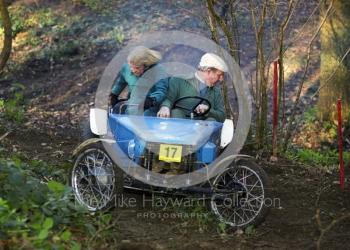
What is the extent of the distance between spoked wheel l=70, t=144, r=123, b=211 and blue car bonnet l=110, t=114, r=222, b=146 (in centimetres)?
39

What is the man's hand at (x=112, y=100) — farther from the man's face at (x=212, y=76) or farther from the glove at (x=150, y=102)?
the man's face at (x=212, y=76)

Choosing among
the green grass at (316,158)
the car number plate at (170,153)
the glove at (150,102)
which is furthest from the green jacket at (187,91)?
the green grass at (316,158)

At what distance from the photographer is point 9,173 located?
454 cm

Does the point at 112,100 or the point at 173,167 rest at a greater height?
the point at 112,100

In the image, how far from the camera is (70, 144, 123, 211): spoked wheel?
20.1 feet

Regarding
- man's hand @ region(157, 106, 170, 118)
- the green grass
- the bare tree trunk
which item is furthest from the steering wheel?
the bare tree trunk

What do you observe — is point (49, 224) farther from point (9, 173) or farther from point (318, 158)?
point (318, 158)

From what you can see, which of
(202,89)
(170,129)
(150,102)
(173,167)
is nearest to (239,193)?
(173,167)

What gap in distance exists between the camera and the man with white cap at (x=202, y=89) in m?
6.37

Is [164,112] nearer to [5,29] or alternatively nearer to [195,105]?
[195,105]

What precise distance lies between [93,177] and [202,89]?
1385 mm

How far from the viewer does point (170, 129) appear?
20.0 ft

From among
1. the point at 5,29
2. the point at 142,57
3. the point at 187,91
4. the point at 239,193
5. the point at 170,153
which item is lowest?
the point at 239,193

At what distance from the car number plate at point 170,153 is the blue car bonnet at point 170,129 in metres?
0.06
